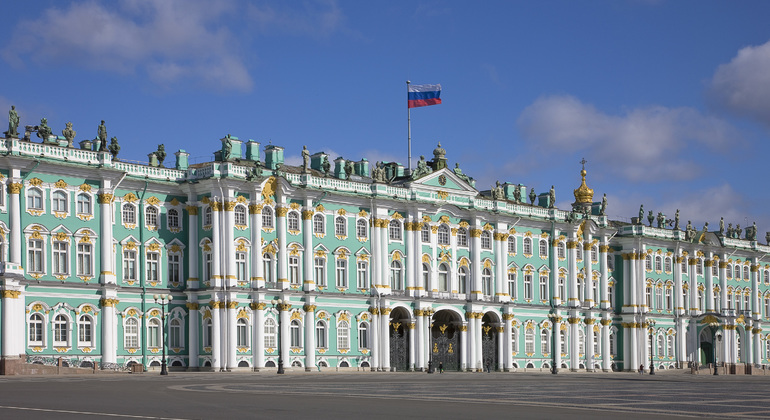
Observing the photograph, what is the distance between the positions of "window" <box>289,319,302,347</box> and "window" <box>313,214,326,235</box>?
6978 millimetres

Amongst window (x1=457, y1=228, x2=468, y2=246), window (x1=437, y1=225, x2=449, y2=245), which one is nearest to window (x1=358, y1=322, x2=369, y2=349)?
window (x1=437, y1=225, x2=449, y2=245)

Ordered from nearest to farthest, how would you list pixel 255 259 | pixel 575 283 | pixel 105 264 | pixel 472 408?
pixel 472 408
pixel 105 264
pixel 255 259
pixel 575 283

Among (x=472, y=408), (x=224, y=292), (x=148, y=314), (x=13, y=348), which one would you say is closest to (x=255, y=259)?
(x=224, y=292)

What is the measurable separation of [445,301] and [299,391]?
5291 centimetres

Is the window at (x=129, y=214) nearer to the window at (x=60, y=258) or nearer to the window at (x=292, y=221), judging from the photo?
the window at (x=60, y=258)

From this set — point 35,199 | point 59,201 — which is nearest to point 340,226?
point 59,201

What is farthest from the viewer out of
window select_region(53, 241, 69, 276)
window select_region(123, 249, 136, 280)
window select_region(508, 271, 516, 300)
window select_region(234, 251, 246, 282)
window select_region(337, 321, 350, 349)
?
window select_region(508, 271, 516, 300)

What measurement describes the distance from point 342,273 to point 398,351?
26.0ft

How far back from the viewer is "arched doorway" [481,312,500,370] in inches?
3706

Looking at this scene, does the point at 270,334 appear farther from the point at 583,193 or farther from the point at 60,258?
the point at 583,193

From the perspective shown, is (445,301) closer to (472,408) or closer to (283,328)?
(283,328)

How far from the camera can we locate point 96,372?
6675cm

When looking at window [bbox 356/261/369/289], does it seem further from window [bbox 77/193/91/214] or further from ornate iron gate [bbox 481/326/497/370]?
window [bbox 77/193/91/214]

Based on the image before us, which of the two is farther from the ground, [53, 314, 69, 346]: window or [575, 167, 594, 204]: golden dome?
[575, 167, 594, 204]: golden dome
